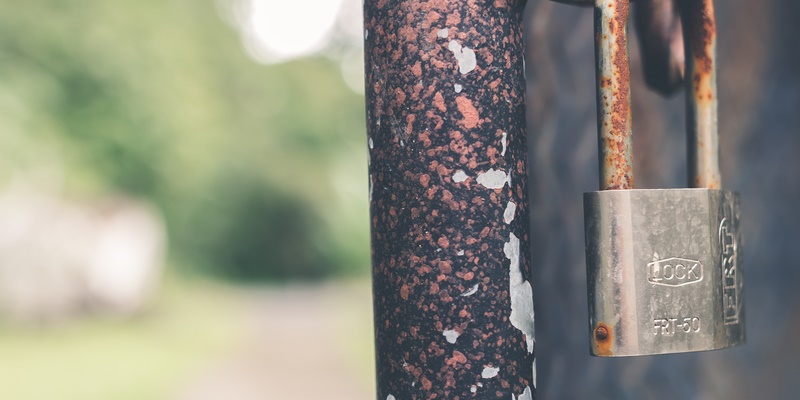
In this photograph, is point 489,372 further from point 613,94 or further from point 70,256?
point 70,256

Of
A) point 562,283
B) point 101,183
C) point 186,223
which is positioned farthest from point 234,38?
point 562,283

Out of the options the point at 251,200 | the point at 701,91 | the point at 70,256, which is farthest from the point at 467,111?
the point at 251,200

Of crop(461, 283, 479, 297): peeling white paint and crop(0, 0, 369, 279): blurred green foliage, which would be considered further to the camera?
crop(0, 0, 369, 279): blurred green foliage

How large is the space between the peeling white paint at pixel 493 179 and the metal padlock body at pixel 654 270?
79 millimetres

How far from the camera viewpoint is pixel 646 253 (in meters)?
0.82

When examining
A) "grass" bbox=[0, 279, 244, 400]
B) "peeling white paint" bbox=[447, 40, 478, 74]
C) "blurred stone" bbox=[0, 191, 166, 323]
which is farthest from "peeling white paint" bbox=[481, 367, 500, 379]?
"blurred stone" bbox=[0, 191, 166, 323]

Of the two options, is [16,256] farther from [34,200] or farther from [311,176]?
[311,176]

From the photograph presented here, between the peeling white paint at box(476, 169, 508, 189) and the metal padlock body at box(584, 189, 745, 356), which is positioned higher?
the peeling white paint at box(476, 169, 508, 189)

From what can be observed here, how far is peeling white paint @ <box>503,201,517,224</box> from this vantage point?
0.83 meters

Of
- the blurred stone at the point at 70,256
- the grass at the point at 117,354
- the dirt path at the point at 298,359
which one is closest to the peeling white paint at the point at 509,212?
the grass at the point at 117,354

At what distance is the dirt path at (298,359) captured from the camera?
9219 millimetres

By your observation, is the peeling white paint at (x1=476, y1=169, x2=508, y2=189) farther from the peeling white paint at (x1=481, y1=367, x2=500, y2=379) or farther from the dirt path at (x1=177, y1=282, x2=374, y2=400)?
the dirt path at (x1=177, y1=282, x2=374, y2=400)

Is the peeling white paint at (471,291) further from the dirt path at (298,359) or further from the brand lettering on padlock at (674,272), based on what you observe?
the dirt path at (298,359)

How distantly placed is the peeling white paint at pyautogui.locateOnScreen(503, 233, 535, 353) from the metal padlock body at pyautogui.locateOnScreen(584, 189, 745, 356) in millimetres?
60
